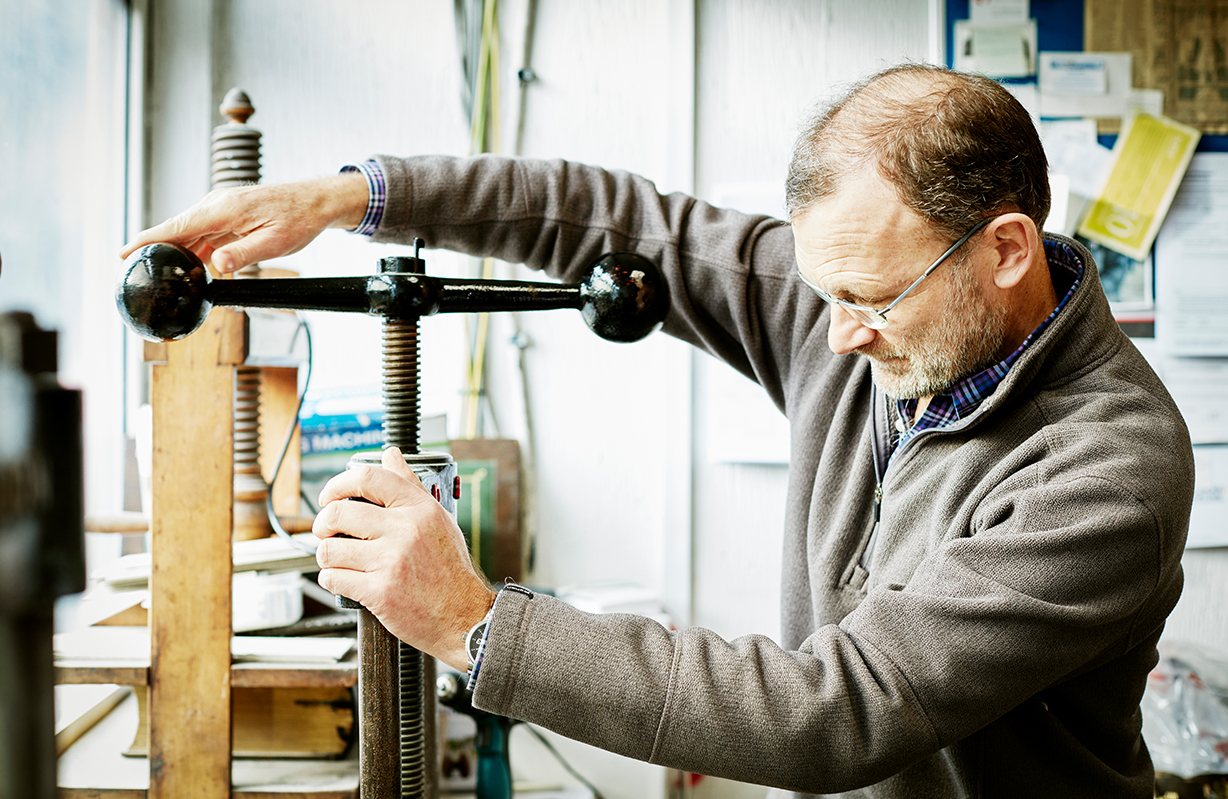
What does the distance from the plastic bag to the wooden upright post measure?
1672 mm

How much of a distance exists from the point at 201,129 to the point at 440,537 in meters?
1.49

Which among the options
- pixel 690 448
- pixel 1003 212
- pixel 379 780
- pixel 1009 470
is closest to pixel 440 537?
pixel 379 780

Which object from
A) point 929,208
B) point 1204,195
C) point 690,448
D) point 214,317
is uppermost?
point 1204,195

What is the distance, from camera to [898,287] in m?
1.03

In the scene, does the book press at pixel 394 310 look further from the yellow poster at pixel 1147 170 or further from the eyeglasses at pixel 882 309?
the yellow poster at pixel 1147 170

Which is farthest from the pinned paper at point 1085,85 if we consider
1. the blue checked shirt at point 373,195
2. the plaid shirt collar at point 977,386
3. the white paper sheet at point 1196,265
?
the blue checked shirt at point 373,195

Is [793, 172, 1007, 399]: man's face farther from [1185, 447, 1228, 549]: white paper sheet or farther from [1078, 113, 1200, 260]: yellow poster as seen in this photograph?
[1185, 447, 1228, 549]: white paper sheet

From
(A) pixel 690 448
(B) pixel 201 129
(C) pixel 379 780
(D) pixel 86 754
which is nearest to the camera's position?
(C) pixel 379 780

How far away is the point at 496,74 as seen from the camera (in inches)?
74.4

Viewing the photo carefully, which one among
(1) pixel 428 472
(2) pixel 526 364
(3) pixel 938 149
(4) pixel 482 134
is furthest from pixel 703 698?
(4) pixel 482 134

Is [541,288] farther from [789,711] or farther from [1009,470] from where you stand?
[1009,470]

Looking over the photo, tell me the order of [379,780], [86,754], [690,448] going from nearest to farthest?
1. [379,780]
2. [86,754]
3. [690,448]

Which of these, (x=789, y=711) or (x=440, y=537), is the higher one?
(x=440, y=537)

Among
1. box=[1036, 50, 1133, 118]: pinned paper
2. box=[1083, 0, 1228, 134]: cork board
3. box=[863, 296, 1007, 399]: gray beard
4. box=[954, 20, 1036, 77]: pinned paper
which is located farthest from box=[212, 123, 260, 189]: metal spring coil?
box=[1083, 0, 1228, 134]: cork board
